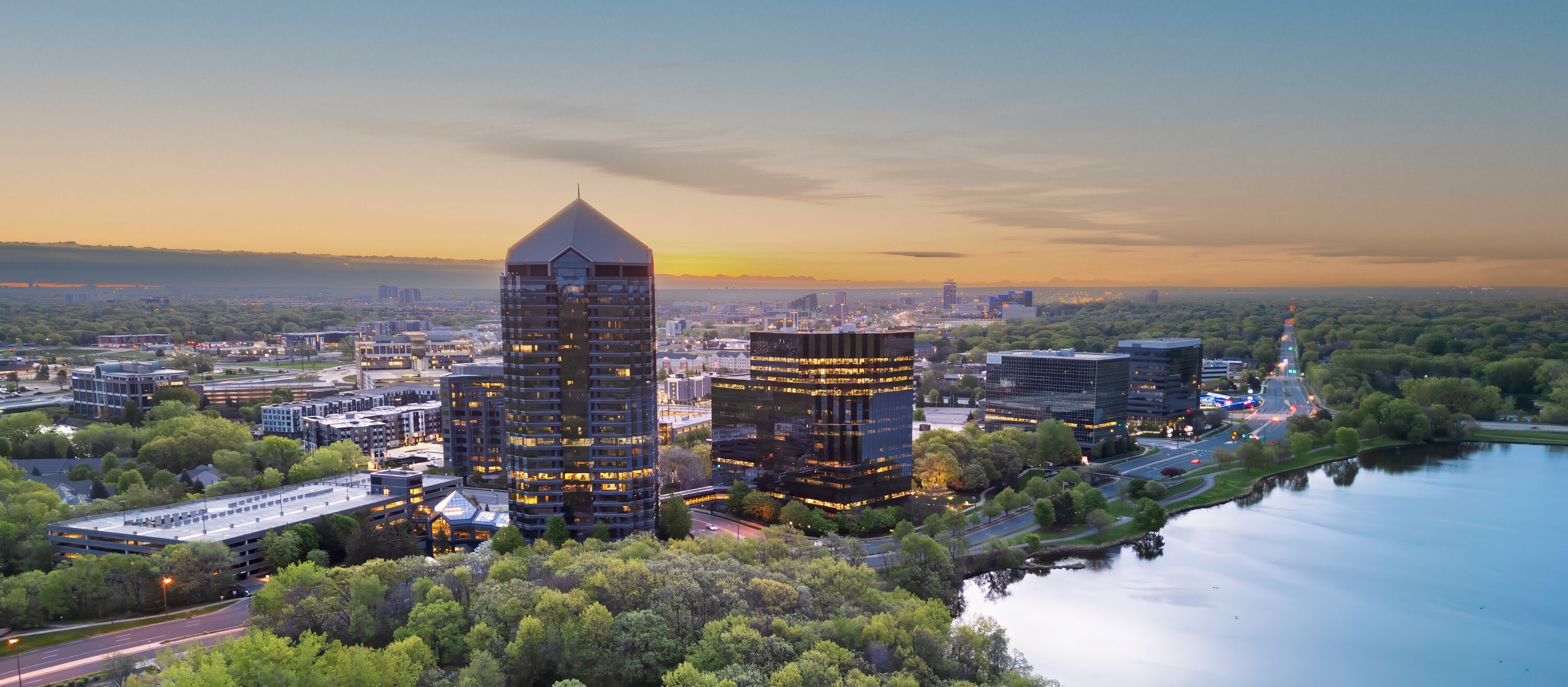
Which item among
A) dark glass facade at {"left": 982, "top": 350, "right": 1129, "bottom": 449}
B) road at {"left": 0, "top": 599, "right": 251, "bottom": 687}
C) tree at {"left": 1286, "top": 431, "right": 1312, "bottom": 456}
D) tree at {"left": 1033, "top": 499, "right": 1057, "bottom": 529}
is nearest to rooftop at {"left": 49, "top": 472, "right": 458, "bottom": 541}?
road at {"left": 0, "top": 599, "right": 251, "bottom": 687}

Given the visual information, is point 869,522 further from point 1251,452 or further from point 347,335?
point 347,335

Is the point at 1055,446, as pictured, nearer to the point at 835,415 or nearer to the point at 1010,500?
the point at 1010,500

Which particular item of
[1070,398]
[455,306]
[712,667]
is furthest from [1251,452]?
[455,306]

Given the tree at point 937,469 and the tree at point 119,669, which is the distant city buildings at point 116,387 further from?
the tree at point 937,469

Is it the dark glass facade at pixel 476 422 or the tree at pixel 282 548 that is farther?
the dark glass facade at pixel 476 422

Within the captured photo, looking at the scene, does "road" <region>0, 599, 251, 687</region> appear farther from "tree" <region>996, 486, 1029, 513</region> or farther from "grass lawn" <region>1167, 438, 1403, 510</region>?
"grass lawn" <region>1167, 438, 1403, 510</region>

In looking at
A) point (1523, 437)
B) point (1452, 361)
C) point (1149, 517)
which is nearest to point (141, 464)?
point (1149, 517)

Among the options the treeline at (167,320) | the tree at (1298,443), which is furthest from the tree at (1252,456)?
the treeline at (167,320)
